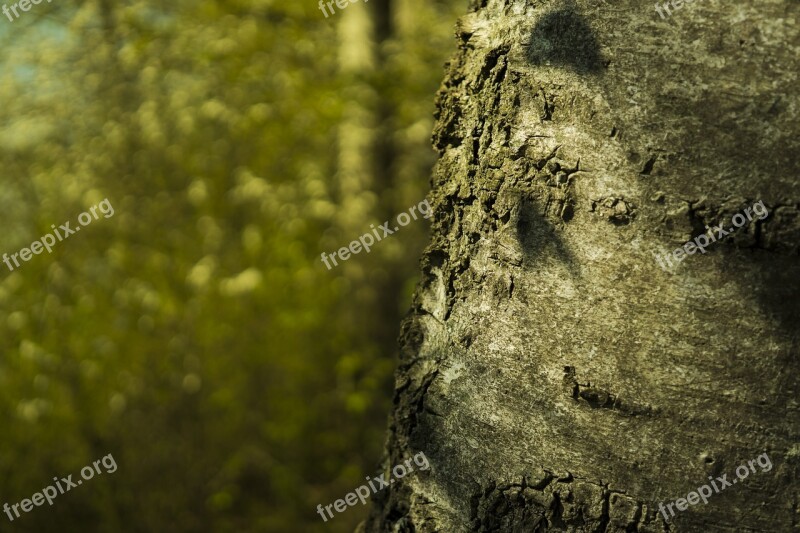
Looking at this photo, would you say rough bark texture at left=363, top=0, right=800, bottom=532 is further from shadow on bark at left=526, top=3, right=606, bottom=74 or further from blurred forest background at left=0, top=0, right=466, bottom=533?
blurred forest background at left=0, top=0, right=466, bottom=533

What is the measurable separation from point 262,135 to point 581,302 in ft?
13.6

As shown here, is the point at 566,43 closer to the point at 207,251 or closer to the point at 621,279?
the point at 621,279

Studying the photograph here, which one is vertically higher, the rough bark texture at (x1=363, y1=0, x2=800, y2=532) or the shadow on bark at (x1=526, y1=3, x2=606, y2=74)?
the shadow on bark at (x1=526, y1=3, x2=606, y2=74)

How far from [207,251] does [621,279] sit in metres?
4.13

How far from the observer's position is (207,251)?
460 cm

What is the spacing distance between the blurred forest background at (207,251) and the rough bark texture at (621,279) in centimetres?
370

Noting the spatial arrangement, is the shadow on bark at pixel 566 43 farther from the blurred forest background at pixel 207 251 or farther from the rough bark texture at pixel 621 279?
the blurred forest background at pixel 207 251

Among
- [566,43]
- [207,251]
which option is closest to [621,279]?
[566,43]

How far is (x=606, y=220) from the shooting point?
30.1 inches

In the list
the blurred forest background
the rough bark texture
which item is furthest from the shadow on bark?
the blurred forest background

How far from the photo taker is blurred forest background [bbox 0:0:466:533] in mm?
4387

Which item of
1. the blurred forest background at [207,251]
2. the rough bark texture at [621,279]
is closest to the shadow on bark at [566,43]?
the rough bark texture at [621,279]

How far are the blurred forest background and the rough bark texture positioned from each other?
3.70 m

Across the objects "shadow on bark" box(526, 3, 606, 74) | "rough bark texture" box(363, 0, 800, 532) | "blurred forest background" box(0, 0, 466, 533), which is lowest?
"rough bark texture" box(363, 0, 800, 532)
